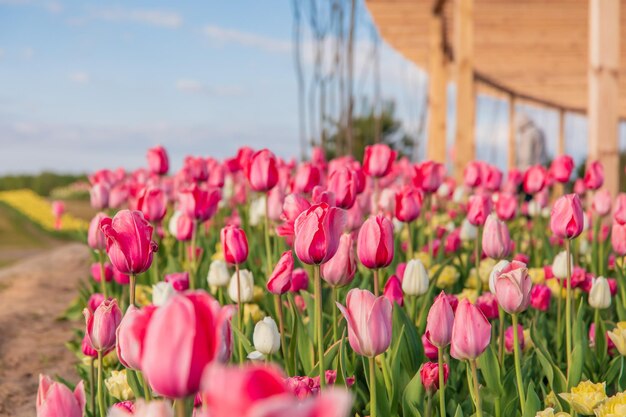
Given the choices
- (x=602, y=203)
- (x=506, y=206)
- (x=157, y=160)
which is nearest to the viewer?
(x=506, y=206)

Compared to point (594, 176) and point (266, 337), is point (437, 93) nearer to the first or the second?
point (594, 176)

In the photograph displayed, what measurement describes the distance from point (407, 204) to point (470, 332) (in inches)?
47.9

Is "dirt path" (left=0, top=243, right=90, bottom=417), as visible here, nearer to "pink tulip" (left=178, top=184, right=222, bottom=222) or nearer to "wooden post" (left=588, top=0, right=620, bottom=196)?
"pink tulip" (left=178, top=184, right=222, bottom=222)

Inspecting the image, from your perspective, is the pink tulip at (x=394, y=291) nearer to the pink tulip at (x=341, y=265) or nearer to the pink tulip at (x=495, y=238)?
the pink tulip at (x=495, y=238)

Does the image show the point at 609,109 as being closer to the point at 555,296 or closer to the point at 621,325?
the point at 555,296

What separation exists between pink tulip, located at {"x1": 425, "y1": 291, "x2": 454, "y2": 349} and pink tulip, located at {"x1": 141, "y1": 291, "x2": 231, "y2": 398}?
2.89ft

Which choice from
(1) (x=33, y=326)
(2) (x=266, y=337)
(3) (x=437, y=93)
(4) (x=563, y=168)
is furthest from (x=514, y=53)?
(2) (x=266, y=337)

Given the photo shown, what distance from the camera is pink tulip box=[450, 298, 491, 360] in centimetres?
144

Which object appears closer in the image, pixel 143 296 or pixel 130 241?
pixel 130 241

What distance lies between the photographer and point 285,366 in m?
2.17

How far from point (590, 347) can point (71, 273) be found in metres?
5.30

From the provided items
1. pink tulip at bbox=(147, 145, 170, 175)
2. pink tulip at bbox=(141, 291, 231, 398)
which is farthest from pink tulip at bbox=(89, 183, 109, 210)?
pink tulip at bbox=(141, 291, 231, 398)

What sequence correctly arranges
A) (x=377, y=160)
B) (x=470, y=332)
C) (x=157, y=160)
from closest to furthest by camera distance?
(x=470, y=332)
(x=377, y=160)
(x=157, y=160)

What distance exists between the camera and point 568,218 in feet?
6.63
